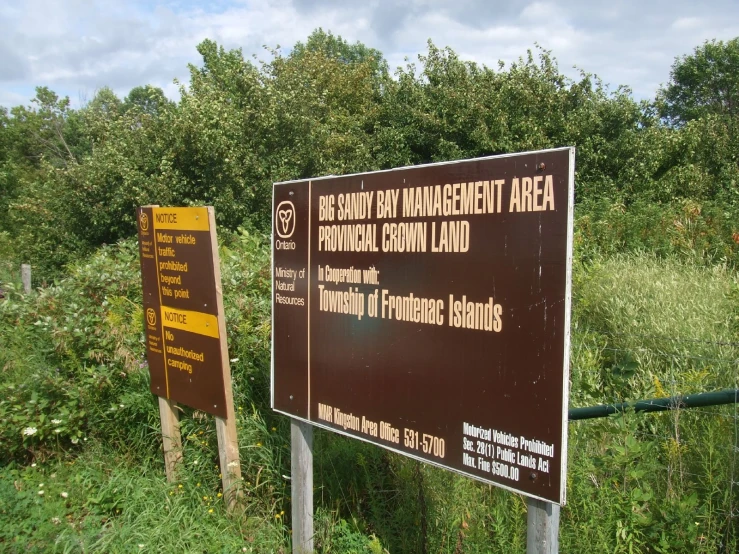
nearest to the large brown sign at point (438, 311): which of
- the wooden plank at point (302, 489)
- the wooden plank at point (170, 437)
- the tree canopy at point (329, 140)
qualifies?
the wooden plank at point (302, 489)

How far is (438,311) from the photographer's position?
7.75ft

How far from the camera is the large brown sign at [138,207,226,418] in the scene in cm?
378

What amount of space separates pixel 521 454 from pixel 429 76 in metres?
17.7

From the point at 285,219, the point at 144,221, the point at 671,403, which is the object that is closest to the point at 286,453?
the point at 285,219

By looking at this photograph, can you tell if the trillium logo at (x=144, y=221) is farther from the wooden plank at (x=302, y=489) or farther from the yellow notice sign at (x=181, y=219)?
the wooden plank at (x=302, y=489)

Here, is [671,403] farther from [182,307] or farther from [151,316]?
[151,316]

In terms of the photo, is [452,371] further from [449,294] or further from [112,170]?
[112,170]

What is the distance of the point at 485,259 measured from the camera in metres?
2.18

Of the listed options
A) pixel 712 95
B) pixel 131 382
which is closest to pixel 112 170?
pixel 131 382

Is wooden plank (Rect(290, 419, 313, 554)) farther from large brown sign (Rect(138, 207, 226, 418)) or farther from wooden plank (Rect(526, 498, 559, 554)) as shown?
wooden plank (Rect(526, 498, 559, 554))

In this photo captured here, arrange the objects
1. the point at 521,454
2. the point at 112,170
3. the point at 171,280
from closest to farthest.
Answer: the point at 521,454 < the point at 171,280 < the point at 112,170

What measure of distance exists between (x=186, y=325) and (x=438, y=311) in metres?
2.21

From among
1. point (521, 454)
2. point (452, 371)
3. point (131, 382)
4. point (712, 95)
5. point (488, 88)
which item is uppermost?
point (712, 95)

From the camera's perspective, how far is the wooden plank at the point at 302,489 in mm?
3117
